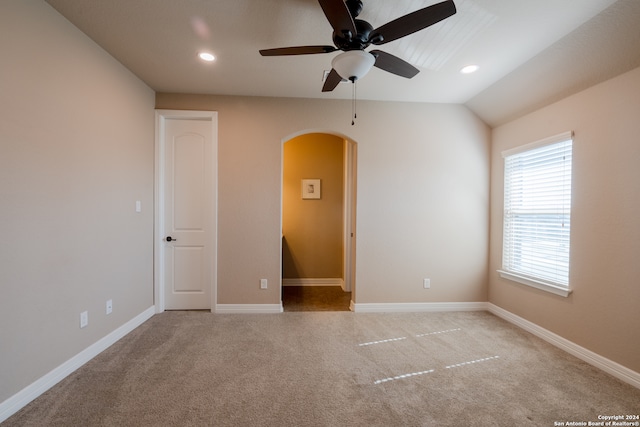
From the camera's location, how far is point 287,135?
3.24 m

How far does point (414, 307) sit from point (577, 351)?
57.9 inches

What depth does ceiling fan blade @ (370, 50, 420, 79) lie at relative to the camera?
1726mm

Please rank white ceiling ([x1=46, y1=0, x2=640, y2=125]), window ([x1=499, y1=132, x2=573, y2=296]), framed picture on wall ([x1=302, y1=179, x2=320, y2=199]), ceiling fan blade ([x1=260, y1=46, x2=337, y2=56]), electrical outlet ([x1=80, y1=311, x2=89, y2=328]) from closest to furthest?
ceiling fan blade ([x1=260, y1=46, x2=337, y2=56]) < white ceiling ([x1=46, y1=0, x2=640, y2=125]) < electrical outlet ([x1=80, y1=311, x2=89, y2=328]) < window ([x1=499, y1=132, x2=573, y2=296]) < framed picture on wall ([x1=302, y1=179, x2=320, y2=199])

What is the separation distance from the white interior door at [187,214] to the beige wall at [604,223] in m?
3.67

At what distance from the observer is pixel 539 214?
2.71 meters

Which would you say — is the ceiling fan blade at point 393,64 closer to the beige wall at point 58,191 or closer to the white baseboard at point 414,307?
the beige wall at point 58,191

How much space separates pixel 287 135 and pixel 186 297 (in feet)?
7.78

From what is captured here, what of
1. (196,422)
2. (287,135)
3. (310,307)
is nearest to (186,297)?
(310,307)

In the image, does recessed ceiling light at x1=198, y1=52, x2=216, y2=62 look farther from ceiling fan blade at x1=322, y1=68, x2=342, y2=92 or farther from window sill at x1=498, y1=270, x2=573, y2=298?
window sill at x1=498, y1=270, x2=573, y2=298

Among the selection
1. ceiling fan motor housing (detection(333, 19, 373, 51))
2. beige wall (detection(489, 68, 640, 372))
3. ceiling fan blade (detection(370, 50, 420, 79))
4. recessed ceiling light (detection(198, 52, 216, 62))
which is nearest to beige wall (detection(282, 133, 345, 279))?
recessed ceiling light (detection(198, 52, 216, 62))

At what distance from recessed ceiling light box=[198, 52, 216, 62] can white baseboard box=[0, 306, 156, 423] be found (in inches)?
105

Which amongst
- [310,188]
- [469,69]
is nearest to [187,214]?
[310,188]

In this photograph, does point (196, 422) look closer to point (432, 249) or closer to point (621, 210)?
point (432, 249)

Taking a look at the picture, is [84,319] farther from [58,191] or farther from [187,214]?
[187,214]
